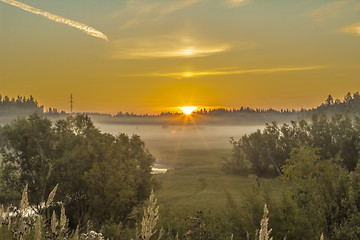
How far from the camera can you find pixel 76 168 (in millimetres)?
51844

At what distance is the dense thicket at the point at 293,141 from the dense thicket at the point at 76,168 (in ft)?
184

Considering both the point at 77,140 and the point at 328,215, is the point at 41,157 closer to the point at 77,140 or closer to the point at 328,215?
the point at 77,140

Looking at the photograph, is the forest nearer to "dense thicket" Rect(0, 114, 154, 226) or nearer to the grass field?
"dense thicket" Rect(0, 114, 154, 226)

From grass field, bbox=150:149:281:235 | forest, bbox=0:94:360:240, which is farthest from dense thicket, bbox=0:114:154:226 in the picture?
grass field, bbox=150:149:281:235

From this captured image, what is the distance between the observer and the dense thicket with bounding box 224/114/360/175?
100 metres

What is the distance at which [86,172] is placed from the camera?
4922 cm

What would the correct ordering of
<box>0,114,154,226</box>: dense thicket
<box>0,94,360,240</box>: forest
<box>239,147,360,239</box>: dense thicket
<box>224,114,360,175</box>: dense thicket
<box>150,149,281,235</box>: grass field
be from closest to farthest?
<box>239,147,360,239</box>: dense thicket < <box>0,94,360,240</box>: forest < <box>0,114,154,226</box>: dense thicket < <box>150,149,281,235</box>: grass field < <box>224,114,360,175</box>: dense thicket

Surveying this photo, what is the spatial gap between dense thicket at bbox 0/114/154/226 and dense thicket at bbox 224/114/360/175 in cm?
5612

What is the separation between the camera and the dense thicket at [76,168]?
4934 cm

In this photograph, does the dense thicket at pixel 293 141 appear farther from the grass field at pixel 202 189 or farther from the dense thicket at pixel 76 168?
the dense thicket at pixel 76 168

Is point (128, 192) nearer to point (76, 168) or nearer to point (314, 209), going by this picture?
point (76, 168)

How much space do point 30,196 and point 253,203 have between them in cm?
3400

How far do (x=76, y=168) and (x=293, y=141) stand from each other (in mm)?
73365

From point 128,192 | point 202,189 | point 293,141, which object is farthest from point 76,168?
point 293,141
